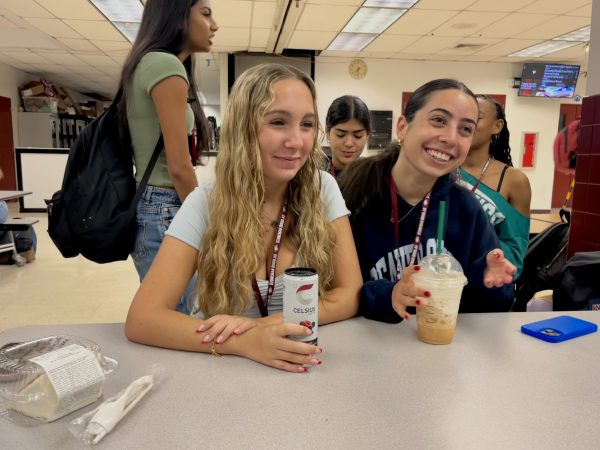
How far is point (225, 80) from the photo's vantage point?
8.26 meters

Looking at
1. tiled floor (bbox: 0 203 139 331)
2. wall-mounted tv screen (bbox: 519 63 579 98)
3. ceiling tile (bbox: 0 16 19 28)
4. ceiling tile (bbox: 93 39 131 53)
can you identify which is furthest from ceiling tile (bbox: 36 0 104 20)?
wall-mounted tv screen (bbox: 519 63 579 98)

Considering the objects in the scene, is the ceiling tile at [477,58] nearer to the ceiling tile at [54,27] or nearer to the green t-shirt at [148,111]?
the ceiling tile at [54,27]

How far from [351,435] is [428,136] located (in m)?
0.98

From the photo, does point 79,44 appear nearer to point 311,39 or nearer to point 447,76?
point 311,39

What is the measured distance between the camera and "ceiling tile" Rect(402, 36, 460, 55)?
7.00m

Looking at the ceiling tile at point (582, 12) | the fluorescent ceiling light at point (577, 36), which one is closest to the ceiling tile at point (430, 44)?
the fluorescent ceiling light at point (577, 36)

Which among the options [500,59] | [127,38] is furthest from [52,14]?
[500,59]

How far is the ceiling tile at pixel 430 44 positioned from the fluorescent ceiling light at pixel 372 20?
2.80 feet

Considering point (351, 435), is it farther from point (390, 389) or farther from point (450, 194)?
point (450, 194)

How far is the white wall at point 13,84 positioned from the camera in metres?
9.30

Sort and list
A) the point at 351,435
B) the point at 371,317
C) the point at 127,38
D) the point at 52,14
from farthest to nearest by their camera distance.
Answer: the point at 127,38 < the point at 52,14 < the point at 371,317 < the point at 351,435

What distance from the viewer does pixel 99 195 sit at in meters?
1.51

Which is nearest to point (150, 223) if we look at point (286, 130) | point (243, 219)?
point (243, 219)

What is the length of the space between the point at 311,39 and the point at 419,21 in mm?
1700
